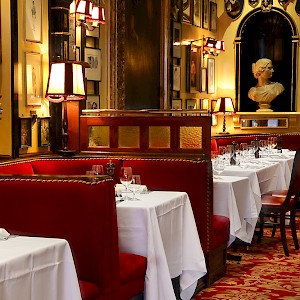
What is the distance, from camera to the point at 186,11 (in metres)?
10.7

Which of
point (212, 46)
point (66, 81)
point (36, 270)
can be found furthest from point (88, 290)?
point (212, 46)

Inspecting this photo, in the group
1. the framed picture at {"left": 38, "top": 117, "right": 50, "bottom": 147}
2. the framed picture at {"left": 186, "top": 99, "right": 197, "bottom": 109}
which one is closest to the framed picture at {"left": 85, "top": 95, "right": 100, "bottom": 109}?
the framed picture at {"left": 38, "top": 117, "right": 50, "bottom": 147}

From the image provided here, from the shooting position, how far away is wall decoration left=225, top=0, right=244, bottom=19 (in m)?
12.3

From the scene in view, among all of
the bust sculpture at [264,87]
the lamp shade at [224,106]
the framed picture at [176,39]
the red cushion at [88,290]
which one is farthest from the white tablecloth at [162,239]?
the bust sculpture at [264,87]

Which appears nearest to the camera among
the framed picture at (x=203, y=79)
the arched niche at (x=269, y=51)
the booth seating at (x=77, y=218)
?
the booth seating at (x=77, y=218)

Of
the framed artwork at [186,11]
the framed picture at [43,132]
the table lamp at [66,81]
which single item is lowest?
the framed picture at [43,132]

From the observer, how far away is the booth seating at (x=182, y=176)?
17.3 ft

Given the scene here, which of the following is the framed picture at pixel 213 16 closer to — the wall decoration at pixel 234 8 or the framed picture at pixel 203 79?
the wall decoration at pixel 234 8

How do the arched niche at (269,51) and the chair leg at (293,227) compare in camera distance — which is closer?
the chair leg at (293,227)

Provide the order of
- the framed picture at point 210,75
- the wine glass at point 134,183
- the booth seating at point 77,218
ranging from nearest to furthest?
the booth seating at point 77,218
the wine glass at point 134,183
the framed picture at point 210,75

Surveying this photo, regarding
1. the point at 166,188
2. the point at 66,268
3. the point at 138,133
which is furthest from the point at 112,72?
the point at 66,268

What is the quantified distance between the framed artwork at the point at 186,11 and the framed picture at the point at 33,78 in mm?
4720

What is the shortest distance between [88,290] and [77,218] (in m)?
0.41

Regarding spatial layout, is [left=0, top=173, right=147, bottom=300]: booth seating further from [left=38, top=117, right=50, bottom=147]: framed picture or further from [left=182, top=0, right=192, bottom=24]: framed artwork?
[left=182, top=0, right=192, bottom=24]: framed artwork
